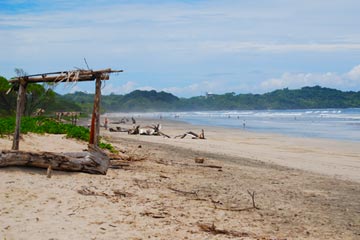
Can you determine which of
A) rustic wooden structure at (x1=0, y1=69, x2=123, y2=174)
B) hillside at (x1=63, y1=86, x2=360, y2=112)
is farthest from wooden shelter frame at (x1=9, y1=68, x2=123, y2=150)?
hillside at (x1=63, y1=86, x2=360, y2=112)

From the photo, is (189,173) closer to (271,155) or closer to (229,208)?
(229,208)

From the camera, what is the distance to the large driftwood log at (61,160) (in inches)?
405

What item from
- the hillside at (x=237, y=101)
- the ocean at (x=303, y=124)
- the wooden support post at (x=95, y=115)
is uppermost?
the hillside at (x=237, y=101)

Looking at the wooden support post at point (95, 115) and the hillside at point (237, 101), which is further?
the hillside at point (237, 101)

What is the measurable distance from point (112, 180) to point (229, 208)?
3.31 meters

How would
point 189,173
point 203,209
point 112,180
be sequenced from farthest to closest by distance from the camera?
point 189,173 < point 112,180 < point 203,209

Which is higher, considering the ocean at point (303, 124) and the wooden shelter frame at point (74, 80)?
the wooden shelter frame at point (74, 80)

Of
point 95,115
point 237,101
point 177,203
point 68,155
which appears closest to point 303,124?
point 95,115

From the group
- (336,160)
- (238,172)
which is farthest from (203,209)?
(336,160)

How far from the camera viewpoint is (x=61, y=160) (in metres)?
10.9

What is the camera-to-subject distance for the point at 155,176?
1227cm

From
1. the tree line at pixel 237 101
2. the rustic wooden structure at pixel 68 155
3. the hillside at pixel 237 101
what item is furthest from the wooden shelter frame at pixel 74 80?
the hillside at pixel 237 101

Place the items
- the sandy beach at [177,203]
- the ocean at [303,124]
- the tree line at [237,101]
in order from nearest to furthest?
the sandy beach at [177,203] < the ocean at [303,124] < the tree line at [237,101]

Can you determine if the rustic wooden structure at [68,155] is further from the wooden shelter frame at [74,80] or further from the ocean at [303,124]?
the ocean at [303,124]
